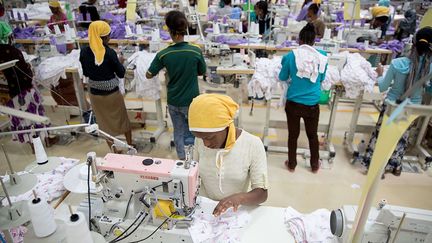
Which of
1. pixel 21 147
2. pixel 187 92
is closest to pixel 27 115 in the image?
pixel 187 92

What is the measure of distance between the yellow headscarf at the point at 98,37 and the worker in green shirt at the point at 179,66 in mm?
498

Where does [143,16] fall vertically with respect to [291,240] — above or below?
above

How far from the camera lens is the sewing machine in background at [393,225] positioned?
117cm

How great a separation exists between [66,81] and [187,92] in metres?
2.46

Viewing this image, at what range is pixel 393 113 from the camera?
25.3 inches

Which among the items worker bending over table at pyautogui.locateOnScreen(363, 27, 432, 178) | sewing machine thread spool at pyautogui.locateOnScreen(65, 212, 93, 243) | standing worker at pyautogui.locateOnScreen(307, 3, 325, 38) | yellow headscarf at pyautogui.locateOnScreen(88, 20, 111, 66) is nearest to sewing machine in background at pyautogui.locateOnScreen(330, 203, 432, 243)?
sewing machine thread spool at pyautogui.locateOnScreen(65, 212, 93, 243)

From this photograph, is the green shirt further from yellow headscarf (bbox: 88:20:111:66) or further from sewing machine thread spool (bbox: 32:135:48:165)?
sewing machine thread spool (bbox: 32:135:48:165)

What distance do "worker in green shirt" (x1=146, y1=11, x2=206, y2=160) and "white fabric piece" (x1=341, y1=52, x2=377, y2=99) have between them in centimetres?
167

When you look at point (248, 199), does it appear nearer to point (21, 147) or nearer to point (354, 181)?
point (354, 181)

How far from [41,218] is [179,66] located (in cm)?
191

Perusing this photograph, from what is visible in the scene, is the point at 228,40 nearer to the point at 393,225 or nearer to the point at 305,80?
the point at 305,80

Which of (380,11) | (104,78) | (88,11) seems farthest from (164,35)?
(380,11)

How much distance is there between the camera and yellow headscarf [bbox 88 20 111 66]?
9.24 ft

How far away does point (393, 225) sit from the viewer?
1.21 m
